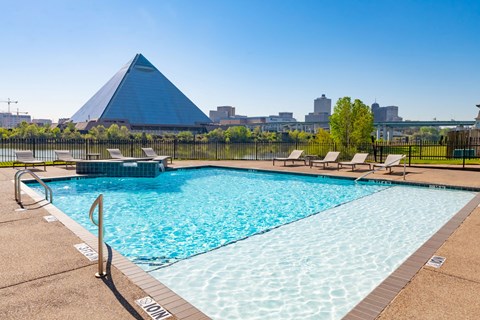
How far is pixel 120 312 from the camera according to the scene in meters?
2.94

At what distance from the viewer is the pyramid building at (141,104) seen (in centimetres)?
11419

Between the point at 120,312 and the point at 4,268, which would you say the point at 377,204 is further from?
the point at 4,268

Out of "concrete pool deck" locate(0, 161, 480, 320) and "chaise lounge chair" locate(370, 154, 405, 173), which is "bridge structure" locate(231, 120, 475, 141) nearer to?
"chaise lounge chair" locate(370, 154, 405, 173)

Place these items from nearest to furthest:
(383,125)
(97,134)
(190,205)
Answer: (190,205), (97,134), (383,125)

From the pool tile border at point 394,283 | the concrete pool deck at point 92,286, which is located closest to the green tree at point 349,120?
the pool tile border at point 394,283

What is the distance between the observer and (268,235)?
21.3 feet

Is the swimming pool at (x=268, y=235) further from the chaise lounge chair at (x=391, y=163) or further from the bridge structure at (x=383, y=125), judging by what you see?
the bridge structure at (x=383, y=125)

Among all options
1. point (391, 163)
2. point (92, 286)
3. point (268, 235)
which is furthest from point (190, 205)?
point (391, 163)

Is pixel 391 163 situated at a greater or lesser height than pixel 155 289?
greater

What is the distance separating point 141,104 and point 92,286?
414 ft

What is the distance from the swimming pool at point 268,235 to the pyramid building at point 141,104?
10766cm

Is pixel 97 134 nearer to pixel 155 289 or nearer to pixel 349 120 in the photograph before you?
pixel 349 120

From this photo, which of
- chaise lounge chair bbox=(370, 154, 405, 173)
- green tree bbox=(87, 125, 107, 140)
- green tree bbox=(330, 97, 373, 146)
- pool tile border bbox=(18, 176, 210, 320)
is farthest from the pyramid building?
pool tile border bbox=(18, 176, 210, 320)

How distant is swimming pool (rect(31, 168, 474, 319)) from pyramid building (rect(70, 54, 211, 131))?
10766cm
